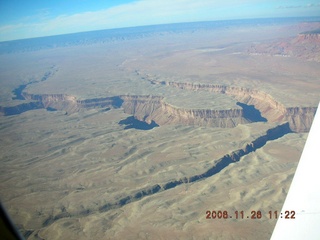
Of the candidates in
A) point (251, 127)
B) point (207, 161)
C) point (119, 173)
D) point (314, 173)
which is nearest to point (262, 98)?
point (251, 127)

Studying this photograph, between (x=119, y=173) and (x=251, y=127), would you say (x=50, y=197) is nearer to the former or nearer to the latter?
(x=119, y=173)

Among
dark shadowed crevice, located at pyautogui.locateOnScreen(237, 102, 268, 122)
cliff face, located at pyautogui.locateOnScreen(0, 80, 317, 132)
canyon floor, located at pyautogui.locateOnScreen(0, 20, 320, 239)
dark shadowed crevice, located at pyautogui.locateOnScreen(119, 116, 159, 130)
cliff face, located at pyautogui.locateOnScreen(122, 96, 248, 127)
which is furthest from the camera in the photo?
dark shadowed crevice, located at pyautogui.locateOnScreen(119, 116, 159, 130)

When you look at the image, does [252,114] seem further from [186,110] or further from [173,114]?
[173,114]

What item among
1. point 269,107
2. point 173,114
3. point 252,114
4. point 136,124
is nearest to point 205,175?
point 173,114

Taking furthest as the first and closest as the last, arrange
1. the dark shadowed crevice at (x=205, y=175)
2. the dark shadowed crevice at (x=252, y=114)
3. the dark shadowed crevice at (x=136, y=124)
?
the dark shadowed crevice at (x=136, y=124) < the dark shadowed crevice at (x=252, y=114) < the dark shadowed crevice at (x=205, y=175)
